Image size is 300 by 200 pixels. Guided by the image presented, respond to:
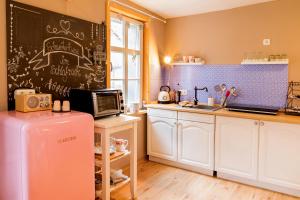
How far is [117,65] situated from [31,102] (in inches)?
58.3

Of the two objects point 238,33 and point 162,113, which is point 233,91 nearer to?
point 238,33

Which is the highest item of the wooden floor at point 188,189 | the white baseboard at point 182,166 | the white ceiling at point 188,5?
the white ceiling at point 188,5

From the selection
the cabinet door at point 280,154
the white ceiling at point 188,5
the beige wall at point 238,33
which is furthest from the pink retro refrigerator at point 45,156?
the beige wall at point 238,33

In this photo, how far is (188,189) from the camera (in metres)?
2.67

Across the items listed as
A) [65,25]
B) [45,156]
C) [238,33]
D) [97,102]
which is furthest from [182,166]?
[65,25]

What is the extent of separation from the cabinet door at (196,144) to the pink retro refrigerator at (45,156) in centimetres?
156

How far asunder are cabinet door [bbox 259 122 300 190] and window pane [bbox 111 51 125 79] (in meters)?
1.86

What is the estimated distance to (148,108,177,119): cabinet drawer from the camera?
126 inches

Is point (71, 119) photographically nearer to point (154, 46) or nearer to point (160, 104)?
point (160, 104)

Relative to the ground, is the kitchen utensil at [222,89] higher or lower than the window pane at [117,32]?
lower

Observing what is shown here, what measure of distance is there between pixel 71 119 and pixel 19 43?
→ 825 millimetres

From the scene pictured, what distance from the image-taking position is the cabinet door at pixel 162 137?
3.24 metres

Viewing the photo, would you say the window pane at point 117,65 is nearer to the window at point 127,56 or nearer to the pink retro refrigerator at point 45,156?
the window at point 127,56

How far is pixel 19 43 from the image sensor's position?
6.42ft
